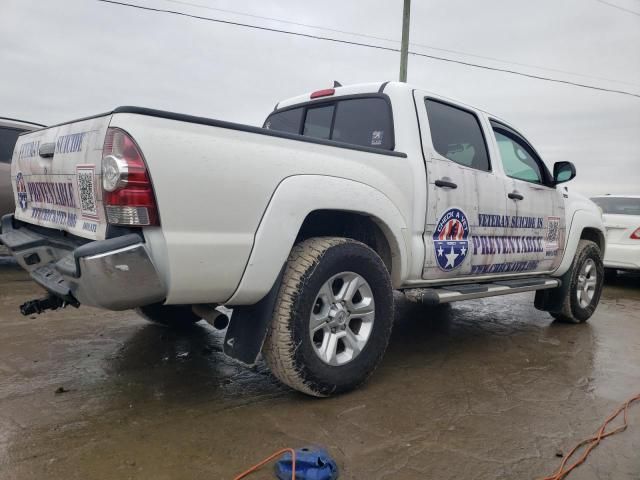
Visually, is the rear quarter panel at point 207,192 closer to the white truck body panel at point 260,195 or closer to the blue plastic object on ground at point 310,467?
the white truck body panel at point 260,195

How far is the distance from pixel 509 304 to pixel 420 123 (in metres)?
3.76

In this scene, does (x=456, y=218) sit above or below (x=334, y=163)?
below

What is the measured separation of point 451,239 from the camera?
3652mm

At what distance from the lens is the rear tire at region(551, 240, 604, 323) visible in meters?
5.16

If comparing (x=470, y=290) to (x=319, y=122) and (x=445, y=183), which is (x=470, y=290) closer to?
(x=445, y=183)

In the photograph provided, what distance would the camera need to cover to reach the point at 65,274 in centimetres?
237

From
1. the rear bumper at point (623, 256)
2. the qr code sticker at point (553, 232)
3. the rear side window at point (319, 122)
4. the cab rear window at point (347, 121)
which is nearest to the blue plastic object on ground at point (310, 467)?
the cab rear window at point (347, 121)

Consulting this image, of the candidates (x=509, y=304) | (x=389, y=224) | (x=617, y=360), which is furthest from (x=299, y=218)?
(x=509, y=304)

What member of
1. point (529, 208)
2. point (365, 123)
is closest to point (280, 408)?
point (365, 123)

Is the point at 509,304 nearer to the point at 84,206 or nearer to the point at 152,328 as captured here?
the point at 152,328

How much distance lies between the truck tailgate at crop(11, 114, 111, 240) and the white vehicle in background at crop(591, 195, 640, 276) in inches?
303

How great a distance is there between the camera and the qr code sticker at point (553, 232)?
4770 millimetres

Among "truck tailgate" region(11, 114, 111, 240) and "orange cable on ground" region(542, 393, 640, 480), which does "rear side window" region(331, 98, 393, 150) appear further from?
"orange cable on ground" region(542, 393, 640, 480)

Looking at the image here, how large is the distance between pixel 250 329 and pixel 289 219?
0.62 m
